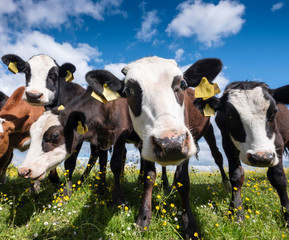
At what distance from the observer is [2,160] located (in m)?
4.88

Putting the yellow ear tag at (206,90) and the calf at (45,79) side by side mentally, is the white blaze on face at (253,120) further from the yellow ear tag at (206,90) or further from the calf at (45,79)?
the calf at (45,79)

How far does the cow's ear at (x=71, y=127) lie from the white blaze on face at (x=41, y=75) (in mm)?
1260

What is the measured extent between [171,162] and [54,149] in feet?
8.89

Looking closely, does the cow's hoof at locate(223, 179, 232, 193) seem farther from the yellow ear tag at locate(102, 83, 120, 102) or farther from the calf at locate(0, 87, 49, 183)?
the calf at locate(0, 87, 49, 183)

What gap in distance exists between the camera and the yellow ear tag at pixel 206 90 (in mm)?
3527

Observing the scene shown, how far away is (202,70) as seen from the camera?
3.98 meters

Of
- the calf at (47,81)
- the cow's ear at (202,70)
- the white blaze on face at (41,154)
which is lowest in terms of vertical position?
the white blaze on face at (41,154)

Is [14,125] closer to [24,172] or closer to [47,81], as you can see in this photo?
[47,81]

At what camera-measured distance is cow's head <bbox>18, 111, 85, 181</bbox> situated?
3.79 meters

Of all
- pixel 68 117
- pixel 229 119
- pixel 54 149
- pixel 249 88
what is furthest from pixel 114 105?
pixel 249 88

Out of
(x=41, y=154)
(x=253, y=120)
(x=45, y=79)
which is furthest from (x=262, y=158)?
(x=45, y=79)

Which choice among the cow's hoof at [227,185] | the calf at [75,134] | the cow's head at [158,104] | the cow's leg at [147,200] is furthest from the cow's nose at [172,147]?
the cow's hoof at [227,185]

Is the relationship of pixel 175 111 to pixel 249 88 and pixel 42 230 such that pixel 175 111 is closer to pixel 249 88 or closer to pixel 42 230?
pixel 249 88

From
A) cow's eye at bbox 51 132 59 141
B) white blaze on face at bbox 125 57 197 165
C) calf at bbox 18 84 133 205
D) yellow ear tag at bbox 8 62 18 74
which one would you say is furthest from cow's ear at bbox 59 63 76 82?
white blaze on face at bbox 125 57 197 165
